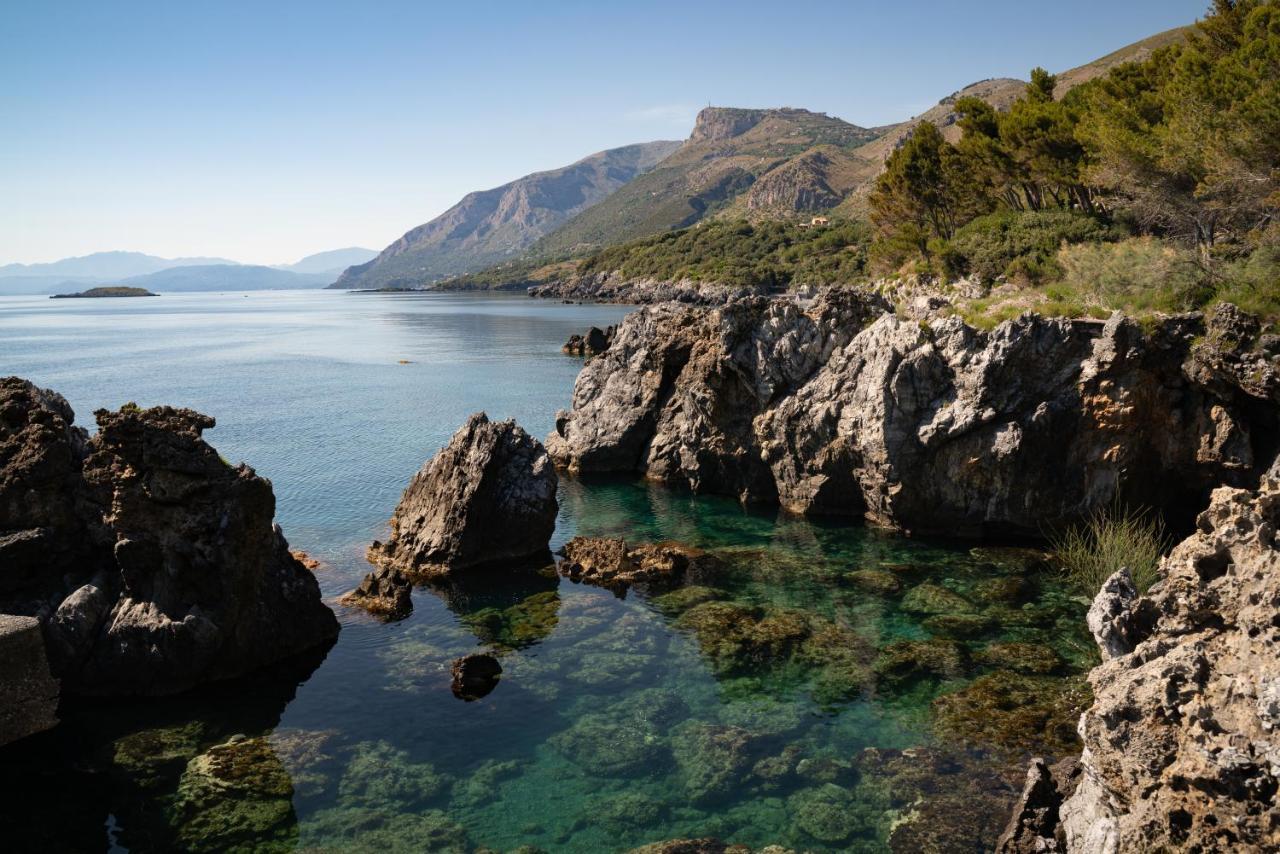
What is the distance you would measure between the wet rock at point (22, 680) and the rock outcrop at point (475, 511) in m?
10.8

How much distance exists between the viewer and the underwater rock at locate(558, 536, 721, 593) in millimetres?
28609

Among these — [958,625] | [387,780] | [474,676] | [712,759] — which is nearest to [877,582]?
[958,625]

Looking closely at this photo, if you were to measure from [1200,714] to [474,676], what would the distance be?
1594 centimetres

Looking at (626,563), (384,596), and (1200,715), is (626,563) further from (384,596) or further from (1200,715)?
(1200,715)

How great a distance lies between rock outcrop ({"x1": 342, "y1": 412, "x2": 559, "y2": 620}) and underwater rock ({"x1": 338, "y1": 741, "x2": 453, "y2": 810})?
1094 cm

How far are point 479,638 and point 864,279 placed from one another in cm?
11159

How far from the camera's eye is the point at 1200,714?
34.2ft

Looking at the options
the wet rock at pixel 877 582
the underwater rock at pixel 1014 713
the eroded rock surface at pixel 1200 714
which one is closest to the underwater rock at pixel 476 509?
the wet rock at pixel 877 582

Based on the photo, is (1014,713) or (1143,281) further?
(1143,281)

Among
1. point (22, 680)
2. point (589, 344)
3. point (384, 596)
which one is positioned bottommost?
point (384, 596)

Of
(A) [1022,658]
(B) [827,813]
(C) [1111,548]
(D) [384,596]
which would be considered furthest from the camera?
(D) [384,596]

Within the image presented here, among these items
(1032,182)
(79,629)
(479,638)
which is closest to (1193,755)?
(479,638)

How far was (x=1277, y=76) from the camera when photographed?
38438mm

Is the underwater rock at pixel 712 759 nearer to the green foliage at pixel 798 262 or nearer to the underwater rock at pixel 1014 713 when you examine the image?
the underwater rock at pixel 1014 713
